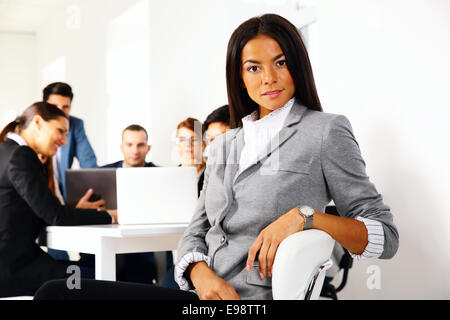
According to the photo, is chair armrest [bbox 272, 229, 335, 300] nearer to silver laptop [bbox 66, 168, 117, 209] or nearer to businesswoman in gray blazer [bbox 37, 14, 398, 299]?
businesswoman in gray blazer [bbox 37, 14, 398, 299]

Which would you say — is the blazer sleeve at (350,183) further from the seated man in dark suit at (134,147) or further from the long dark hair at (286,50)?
the seated man in dark suit at (134,147)

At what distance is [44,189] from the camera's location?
8.74 feet

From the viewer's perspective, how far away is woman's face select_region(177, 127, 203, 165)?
3.50 metres

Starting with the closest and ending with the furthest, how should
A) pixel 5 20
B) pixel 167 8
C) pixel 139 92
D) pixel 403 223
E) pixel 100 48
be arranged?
pixel 403 223 → pixel 167 8 → pixel 139 92 → pixel 100 48 → pixel 5 20

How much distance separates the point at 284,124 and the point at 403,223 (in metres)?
1.22

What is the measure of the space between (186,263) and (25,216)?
5.11 ft

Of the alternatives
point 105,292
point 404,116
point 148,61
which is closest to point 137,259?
point 404,116

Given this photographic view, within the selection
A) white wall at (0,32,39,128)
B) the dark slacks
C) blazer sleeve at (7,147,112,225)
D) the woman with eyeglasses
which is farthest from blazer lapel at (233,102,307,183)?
white wall at (0,32,39,128)

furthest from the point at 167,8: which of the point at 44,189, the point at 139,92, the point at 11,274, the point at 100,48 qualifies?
the point at 11,274

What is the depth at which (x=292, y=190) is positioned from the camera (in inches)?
52.2

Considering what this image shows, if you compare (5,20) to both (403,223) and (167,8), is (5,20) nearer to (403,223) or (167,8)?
(167,8)

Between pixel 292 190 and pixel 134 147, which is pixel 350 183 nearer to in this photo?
pixel 292 190

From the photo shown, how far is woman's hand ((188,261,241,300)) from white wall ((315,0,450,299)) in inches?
48.1

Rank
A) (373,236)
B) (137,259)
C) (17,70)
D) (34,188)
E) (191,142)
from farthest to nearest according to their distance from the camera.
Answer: (17,70) → (191,142) → (137,259) → (34,188) → (373,236)
